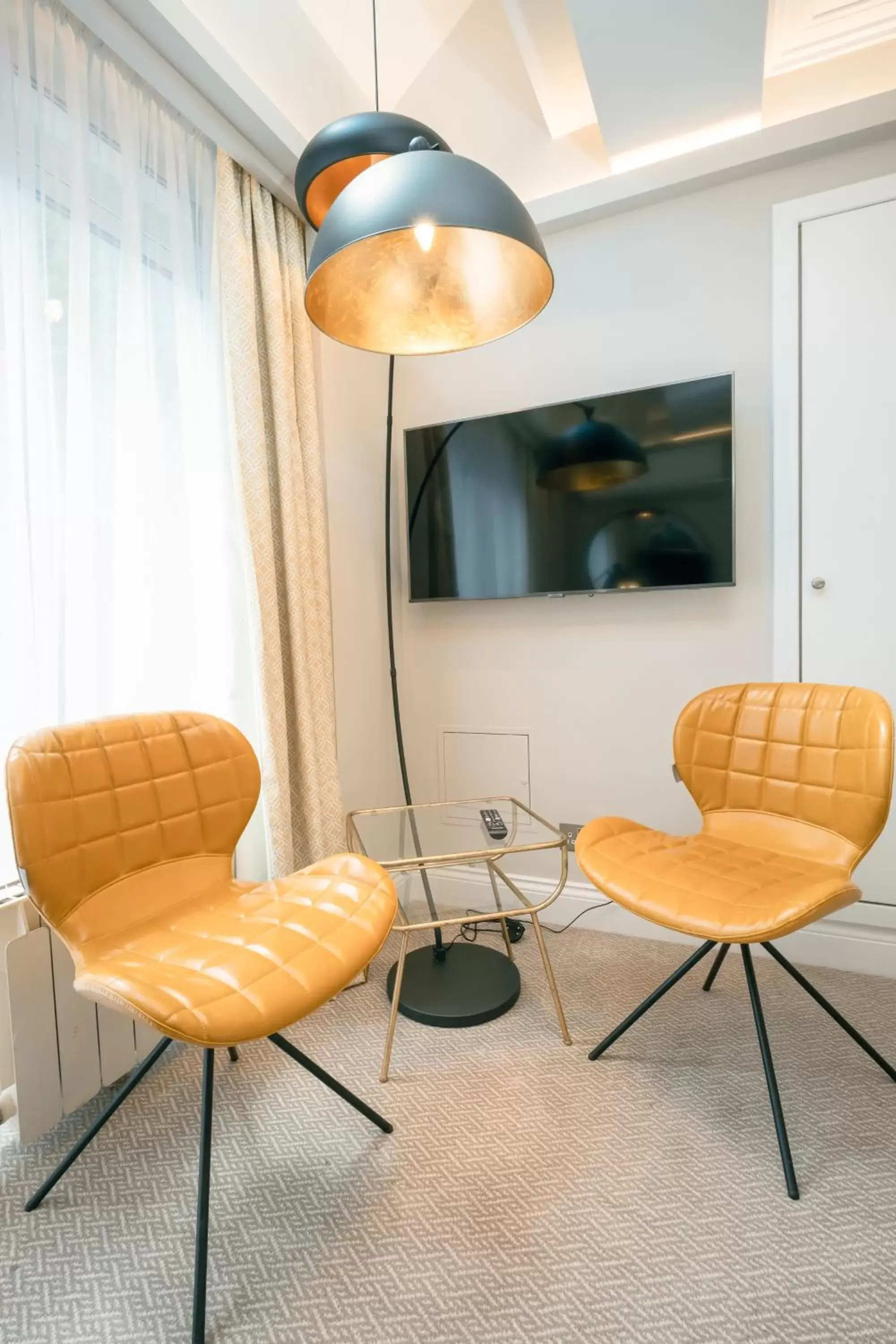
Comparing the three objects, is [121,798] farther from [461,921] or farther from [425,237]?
[425,237]

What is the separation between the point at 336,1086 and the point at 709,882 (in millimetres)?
915

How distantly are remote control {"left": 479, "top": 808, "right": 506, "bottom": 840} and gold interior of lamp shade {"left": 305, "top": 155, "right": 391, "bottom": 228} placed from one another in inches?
60.5

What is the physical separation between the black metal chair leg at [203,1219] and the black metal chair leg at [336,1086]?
6.4 inches

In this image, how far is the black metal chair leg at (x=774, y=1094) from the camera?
1256 mm

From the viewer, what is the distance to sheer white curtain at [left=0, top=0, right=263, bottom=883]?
138 centimetres

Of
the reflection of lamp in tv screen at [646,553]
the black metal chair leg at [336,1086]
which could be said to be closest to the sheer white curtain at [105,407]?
the black metal chair leg at [336,1086]

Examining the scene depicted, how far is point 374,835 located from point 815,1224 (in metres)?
1.69

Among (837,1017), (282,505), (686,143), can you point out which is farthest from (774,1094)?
(686,143)

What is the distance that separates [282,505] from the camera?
2.04 m

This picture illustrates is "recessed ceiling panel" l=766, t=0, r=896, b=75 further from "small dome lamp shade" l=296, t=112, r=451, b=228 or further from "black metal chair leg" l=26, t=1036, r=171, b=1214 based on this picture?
"black metal chair leg" l=26, t=1036, r=171, b=1214

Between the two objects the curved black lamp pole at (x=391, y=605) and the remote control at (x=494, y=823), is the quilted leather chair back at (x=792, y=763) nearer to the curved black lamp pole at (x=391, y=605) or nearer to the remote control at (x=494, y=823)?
the remote control at (x=494, y=823)

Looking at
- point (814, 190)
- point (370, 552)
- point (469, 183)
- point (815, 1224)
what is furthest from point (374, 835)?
point (814, 190)

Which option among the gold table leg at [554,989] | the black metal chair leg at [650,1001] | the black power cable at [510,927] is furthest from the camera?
the black power cable at [510,927]

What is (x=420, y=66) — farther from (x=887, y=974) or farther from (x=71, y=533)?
(x=887, y=974)
